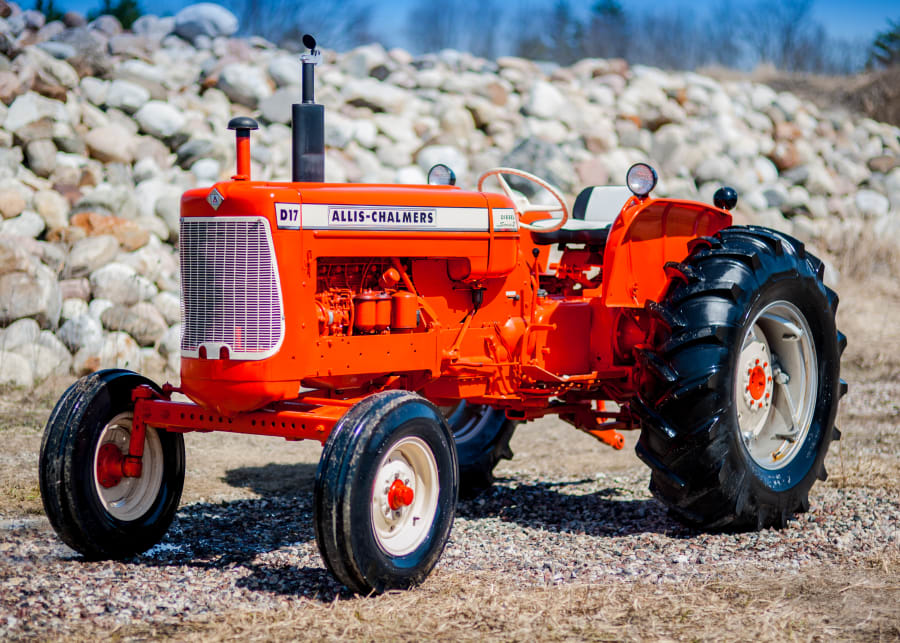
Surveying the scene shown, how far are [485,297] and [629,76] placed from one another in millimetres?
15572

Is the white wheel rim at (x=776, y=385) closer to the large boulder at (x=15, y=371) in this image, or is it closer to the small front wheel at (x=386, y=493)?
the small front wheel at (x=386, y=493)

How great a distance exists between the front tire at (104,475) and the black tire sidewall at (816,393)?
2612 millimetres

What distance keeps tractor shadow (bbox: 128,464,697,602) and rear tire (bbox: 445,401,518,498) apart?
0.11 m

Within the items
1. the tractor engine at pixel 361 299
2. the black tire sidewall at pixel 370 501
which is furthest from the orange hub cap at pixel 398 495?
the tractor engine at pixel 361 299

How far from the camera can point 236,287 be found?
4.44m

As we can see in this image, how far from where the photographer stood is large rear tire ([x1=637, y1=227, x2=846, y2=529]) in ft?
16.7

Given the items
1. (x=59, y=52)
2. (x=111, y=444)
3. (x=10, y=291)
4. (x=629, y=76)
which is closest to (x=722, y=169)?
(x=629, y=76)

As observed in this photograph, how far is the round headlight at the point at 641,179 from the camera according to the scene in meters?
5.41

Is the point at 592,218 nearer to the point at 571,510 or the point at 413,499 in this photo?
the point at 571,510

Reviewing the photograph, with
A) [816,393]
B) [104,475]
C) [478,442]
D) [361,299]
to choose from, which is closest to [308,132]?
[361,299]

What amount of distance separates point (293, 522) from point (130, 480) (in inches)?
37.7

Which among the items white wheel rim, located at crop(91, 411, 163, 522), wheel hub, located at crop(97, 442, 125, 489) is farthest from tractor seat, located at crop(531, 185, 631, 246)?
wheel hub, located at crop(97, 442, 125, 489)

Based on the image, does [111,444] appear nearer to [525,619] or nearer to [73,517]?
[73,517]

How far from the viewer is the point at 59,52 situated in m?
13.9
